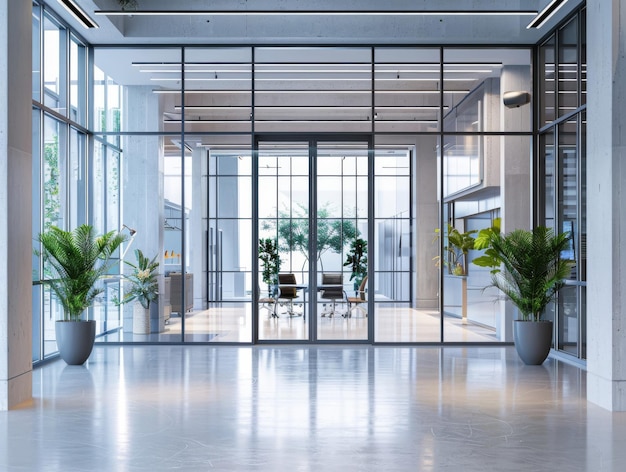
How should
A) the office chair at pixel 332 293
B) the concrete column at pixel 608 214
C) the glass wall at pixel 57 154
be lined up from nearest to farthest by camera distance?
the concrete column at pixel 608 214
the glass wall at pixel 57 154
the office chair at pixel 332 293

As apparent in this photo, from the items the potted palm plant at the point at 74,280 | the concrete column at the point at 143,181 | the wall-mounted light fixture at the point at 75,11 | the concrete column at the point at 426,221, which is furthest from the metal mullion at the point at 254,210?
the wall-mounted light fixture at the point at 75,11

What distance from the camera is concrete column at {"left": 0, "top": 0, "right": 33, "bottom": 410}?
6.82 m

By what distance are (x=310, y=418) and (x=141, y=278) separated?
5.69 metres

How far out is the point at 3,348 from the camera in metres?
6.79

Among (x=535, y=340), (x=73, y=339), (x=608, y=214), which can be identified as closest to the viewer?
(x=608, y=214)

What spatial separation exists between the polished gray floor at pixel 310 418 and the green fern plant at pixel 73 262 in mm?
857

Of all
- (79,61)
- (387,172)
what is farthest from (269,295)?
(79,61)

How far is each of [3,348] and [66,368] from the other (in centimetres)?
243

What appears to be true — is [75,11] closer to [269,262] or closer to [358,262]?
[269,262]

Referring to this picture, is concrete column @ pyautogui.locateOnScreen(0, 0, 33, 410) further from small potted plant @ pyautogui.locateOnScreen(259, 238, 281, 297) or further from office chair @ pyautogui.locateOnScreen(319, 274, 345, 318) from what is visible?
office chair @ pyautogui.locateOnScreen(319, 274, 345, 318)

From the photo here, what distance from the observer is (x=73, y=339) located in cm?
925

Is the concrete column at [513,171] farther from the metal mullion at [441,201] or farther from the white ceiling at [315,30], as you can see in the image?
the metal mullion at [441,201]

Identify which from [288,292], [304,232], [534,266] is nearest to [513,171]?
[534,266]

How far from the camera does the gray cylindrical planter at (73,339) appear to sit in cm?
924
